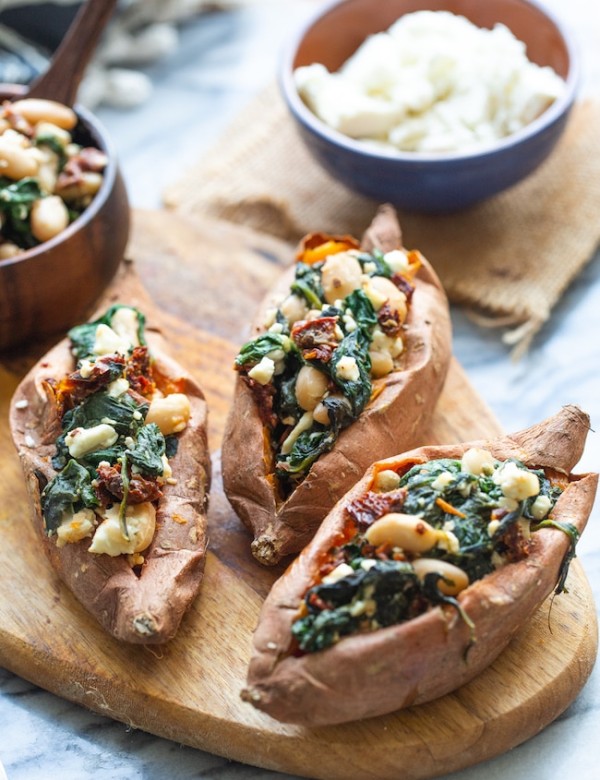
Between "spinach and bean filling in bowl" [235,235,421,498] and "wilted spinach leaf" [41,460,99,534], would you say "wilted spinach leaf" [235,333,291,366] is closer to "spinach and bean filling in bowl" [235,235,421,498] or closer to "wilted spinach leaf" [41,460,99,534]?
"spinach and bean filling in bowl" [235,235,421,498]

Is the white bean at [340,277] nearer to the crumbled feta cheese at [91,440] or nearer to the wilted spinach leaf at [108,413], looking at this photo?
the wilted spinach leaf at [108,413]

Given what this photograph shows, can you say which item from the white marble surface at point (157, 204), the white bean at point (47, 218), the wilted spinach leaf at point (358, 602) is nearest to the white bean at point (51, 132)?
the white bean at point (47, 218)

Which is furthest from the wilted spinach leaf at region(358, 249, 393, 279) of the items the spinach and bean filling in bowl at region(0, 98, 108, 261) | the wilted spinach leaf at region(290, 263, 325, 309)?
the spinach and bean filling in bowl at region(0, 98, 108, 261)

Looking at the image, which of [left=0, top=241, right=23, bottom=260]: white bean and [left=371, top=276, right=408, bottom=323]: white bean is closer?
[left=371, top=276, right=408, bottom=323]: white bean

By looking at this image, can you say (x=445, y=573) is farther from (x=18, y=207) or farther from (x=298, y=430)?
(x=18, y=207)

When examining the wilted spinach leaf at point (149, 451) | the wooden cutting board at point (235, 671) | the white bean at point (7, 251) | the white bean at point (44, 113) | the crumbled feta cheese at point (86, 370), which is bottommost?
the wooden cutting board at point (235, 671)

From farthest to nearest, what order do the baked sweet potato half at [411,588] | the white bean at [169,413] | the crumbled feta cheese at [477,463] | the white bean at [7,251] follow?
the white bean at [7,251] < the white bean at [169,413] < the crumbled feta cheese at [477,463] < the baked sweet potato half at [411,588]

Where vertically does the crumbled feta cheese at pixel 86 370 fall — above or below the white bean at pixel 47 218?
below
